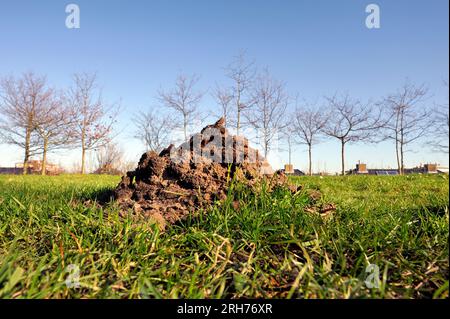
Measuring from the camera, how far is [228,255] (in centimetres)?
237

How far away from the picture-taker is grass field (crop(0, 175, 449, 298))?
1.97 metres

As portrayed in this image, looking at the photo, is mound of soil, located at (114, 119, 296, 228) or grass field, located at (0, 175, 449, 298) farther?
mound of soil, located at (114, 119, 296, 228)

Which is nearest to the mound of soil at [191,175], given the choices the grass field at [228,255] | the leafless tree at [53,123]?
the grass field at [228,255]

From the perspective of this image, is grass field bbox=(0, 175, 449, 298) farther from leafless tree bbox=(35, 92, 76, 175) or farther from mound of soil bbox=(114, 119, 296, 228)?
leafless tree bbox=(35, 92, 76, 175)

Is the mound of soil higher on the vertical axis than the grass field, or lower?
higher

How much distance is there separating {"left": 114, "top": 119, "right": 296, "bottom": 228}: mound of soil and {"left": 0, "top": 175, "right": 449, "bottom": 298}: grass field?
0.85 feet

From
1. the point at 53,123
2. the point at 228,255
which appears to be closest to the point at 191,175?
the point at 228,255

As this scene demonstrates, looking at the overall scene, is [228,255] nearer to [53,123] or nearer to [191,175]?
[191,175]

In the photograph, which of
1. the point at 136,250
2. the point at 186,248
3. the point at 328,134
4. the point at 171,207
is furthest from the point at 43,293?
the point at 328,134

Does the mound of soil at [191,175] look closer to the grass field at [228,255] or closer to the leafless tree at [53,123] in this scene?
the grass field at [228,255]

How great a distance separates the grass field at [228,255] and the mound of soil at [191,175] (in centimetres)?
26

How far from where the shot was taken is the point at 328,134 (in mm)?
22266

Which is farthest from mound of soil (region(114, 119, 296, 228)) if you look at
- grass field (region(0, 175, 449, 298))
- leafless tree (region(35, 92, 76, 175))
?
leafless tree (region(35, 92, 76, 175))
